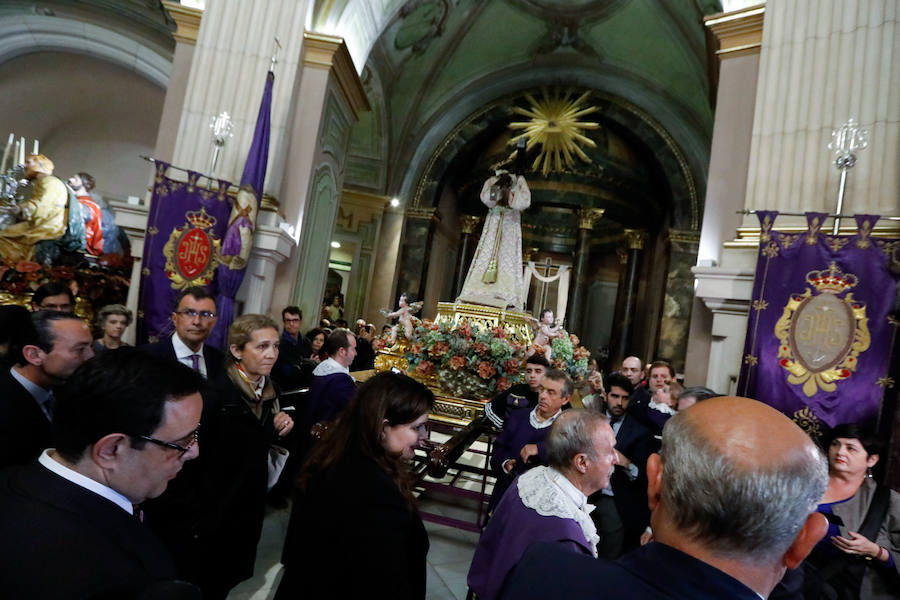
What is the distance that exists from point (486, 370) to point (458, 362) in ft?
0.94

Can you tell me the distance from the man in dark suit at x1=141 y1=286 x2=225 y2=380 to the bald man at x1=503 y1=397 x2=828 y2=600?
2.07m

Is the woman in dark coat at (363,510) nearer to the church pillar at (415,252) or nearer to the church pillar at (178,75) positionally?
the church pillar at (178,75)

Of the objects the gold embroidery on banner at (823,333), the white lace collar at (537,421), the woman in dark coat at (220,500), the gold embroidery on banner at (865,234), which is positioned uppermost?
the gold embroidery on banner at (865,234)

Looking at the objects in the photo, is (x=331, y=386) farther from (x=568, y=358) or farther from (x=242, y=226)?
(x=568, y=358)

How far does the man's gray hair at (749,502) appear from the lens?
34.3 inches

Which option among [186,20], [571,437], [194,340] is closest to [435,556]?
[194,340]

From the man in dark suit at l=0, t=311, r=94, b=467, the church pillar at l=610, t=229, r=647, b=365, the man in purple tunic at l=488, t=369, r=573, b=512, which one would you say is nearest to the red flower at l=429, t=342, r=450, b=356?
the man in purple tunic at l=488, t=369, r=573, b=512

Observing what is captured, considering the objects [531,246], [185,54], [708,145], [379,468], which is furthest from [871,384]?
[531,246]

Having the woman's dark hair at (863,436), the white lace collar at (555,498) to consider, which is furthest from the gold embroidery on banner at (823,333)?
the white lace collar at (555,498)

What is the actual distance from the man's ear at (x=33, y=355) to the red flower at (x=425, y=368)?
4.07 m

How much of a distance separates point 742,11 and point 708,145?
24.3 feet

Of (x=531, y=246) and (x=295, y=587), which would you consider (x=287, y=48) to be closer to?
(x=295, y=587)

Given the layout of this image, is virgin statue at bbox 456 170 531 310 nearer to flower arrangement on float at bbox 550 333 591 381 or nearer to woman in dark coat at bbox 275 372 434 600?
flower arrangement on float at bbox 550 333 591 381

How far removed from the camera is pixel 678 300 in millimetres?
11953
